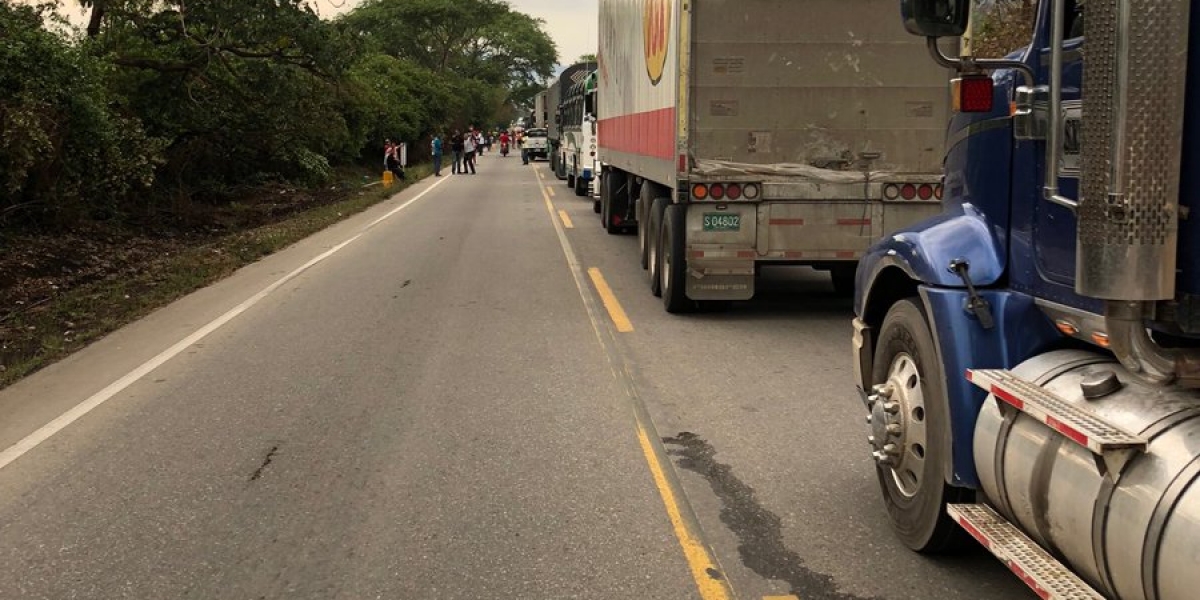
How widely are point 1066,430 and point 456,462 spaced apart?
350 centimetres

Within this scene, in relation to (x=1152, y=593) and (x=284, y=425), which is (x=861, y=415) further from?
(x=1152, y=593)

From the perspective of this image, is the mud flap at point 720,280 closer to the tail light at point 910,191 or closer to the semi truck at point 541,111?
the tail light at point 910,191

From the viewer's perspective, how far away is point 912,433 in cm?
444

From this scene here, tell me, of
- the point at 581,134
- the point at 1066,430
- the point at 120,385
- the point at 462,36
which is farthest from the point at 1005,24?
the point at 462,36

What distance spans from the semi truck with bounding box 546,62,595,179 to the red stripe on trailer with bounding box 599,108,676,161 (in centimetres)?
1420

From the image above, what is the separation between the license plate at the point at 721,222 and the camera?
32.7 feet

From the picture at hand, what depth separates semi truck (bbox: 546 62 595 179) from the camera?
105 feet

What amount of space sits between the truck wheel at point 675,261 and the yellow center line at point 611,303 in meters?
0.49

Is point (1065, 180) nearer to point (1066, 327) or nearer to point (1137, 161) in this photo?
point (1066, 327)

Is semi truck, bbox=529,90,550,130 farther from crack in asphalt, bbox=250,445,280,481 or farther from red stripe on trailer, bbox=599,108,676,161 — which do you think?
crack in asphalt, bbox=250,445,280,481

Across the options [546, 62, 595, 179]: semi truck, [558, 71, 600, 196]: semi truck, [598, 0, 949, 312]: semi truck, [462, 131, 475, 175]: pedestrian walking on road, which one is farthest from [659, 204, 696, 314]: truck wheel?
[462, 131, 475, 175]: pedestrian walking on road

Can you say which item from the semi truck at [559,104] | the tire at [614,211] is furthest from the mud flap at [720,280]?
the semi truck at [559,104]

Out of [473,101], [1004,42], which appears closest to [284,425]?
[1004,42]

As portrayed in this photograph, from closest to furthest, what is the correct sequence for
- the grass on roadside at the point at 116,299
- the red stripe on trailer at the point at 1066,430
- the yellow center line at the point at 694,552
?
the red stripe on trailer at the point at 1066,430 → the yellow center line at the point at 694,552 → the grass on roadside at the point at 116,299
